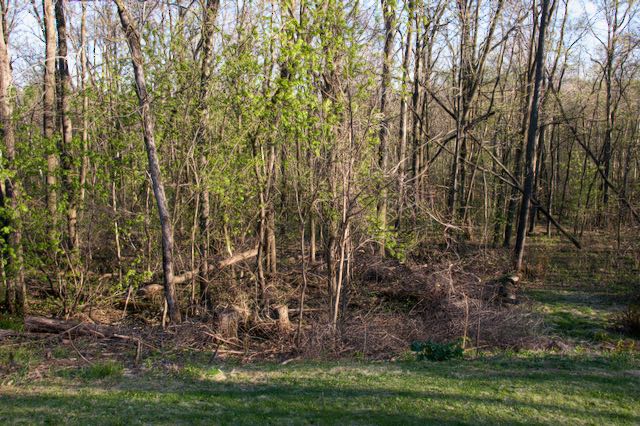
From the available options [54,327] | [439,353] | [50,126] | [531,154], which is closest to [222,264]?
[54,327]

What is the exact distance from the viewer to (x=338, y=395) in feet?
20.5

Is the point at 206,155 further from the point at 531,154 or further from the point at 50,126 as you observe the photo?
the point at 531,154

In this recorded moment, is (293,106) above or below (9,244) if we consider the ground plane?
above

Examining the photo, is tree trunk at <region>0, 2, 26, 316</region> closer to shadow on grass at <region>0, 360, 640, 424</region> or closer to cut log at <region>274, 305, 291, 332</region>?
cut log at <region>274, 305, 291, 332</region>

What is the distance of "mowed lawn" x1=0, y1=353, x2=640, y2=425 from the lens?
556 centimetres

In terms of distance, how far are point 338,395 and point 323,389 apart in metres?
0.30

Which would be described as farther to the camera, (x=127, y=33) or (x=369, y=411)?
(x=127, y=33)

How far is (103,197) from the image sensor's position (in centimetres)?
1123

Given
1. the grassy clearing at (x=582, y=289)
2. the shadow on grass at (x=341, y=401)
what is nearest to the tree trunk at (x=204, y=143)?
the shadow on grass at (x=341, y=401)

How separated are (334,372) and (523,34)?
62.1 ft

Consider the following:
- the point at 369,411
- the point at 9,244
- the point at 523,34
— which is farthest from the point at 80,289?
the point at 523,34

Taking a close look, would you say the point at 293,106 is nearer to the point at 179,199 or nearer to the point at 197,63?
the point at 197,63

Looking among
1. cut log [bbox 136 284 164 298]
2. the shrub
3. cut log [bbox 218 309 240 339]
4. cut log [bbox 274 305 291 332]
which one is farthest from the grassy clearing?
cut log [bbox 136 284 164 298]

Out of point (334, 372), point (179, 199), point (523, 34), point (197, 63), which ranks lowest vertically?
point (334, 372)
